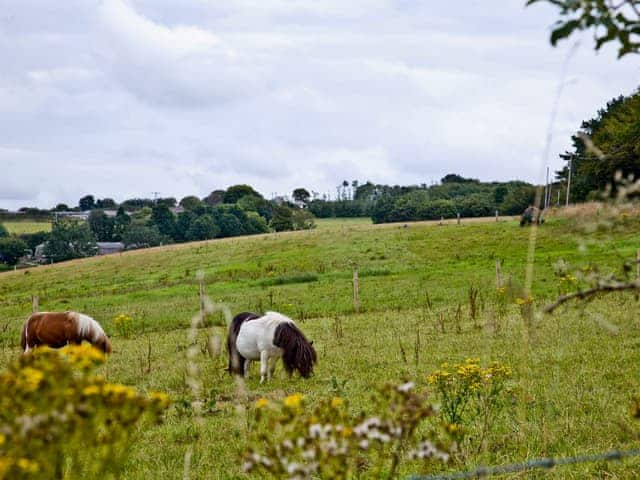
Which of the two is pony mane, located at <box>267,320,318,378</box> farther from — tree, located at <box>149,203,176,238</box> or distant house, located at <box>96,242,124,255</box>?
distant house, located at <box>96,242,124,255</box>

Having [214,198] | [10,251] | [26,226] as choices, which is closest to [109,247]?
[10,251]

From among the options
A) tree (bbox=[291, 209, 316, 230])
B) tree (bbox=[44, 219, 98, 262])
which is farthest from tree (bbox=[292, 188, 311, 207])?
tree (bbox=[44, 219, 98, 262])

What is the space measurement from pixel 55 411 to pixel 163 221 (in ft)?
329

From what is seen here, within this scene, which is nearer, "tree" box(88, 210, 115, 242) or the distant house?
the distant house

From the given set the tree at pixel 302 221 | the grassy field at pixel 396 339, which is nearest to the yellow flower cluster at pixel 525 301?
the grassy field at pixel 396 339

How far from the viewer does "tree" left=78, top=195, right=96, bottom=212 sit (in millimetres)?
181875

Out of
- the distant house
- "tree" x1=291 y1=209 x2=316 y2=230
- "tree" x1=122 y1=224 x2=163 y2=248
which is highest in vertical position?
"tree" x1=291 y1=209 x2=316 y2=230

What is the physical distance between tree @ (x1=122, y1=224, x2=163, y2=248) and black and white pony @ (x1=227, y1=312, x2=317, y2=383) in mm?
84257

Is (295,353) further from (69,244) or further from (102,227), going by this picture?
(102,227)

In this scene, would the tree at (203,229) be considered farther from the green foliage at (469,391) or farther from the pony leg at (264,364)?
the green foliage at (469,391)

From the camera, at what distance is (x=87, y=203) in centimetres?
18350

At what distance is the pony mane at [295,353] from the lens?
438 inches

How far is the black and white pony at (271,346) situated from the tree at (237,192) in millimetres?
116709

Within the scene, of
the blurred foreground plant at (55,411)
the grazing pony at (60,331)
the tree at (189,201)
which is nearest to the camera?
the blurred foreground plant at (55,411)
